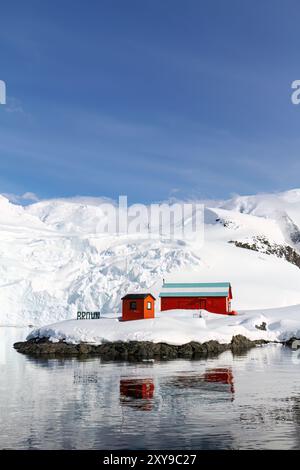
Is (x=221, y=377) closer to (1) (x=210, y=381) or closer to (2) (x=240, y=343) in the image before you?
(1) (x=210, y=381)

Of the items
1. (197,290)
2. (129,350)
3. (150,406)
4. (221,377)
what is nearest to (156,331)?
(129,350)

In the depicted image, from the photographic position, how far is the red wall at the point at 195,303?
71.2m

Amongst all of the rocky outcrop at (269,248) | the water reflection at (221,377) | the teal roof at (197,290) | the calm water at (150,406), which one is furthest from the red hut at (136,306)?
the rocky outcrop at (269,248)

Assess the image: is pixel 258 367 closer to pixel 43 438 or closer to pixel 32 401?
pixel 32 401

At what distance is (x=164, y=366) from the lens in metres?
36.0

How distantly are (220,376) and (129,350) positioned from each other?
624 inches

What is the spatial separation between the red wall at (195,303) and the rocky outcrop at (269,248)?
49460 millimetres

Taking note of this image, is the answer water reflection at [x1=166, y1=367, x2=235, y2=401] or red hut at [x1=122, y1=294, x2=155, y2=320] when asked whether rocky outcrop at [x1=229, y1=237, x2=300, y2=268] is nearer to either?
red hut at [x1=122, y1=294, x2=155, y2=320]

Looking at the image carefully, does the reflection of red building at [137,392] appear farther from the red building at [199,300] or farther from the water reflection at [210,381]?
the red building at [199,300]

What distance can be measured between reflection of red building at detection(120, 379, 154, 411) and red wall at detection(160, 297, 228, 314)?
43586 millimetres

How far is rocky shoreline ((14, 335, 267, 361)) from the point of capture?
4341 cm

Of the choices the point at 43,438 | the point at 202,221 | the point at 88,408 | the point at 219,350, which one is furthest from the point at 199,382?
the point at 202,221

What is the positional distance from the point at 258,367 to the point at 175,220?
130m

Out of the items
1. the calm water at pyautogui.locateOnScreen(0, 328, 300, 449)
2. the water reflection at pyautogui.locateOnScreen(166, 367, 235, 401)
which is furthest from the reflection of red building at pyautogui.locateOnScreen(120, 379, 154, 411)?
the water reflection at pyautogui.locateOnScreen(166, 367, 235, 401)
